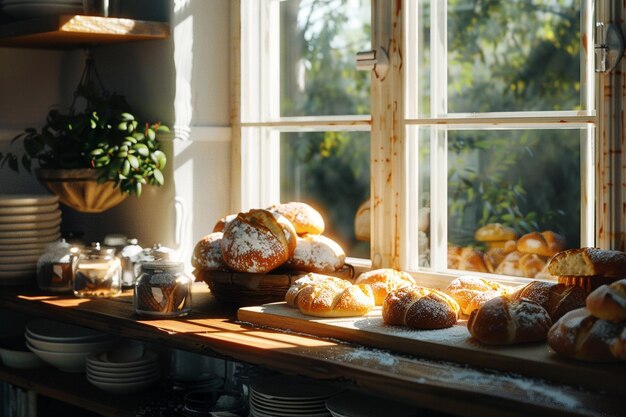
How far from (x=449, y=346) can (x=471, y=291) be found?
1.15ft

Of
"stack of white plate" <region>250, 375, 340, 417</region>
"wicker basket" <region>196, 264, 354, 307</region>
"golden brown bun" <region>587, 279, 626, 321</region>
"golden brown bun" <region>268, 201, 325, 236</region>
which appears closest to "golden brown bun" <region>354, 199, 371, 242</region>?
"golden brown bun" <region>268, 201, 325, 236</region>

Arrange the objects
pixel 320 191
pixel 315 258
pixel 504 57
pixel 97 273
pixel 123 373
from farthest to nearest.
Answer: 1. pixel 504 57
2. pixel 320 191
3. pixel 97 273
4. pixel 123 373
5. pixel 315 258

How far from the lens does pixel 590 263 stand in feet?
6.34

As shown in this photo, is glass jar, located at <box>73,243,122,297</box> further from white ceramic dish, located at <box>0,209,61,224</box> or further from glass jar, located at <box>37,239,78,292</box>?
white ceramic dish, located at <box>0,209,61,224</box>

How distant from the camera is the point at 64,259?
9.12 ft

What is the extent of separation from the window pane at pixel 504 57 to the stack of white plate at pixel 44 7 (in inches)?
44.2

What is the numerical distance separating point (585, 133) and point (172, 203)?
4.32ft

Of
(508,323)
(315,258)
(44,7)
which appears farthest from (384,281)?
(44,7)

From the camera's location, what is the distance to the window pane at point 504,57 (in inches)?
97.3

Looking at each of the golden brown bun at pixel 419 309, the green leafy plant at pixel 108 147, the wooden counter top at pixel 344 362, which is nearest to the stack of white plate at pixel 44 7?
the green leafy plant at pixel 108 147

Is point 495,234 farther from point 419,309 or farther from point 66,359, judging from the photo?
point 66,359

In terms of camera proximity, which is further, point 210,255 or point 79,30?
point 79,30

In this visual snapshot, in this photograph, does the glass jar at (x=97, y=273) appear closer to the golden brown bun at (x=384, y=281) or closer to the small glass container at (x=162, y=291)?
the small glass container at (x=162, y=291)

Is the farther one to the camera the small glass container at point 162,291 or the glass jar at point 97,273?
the glass jar at point 97,273
